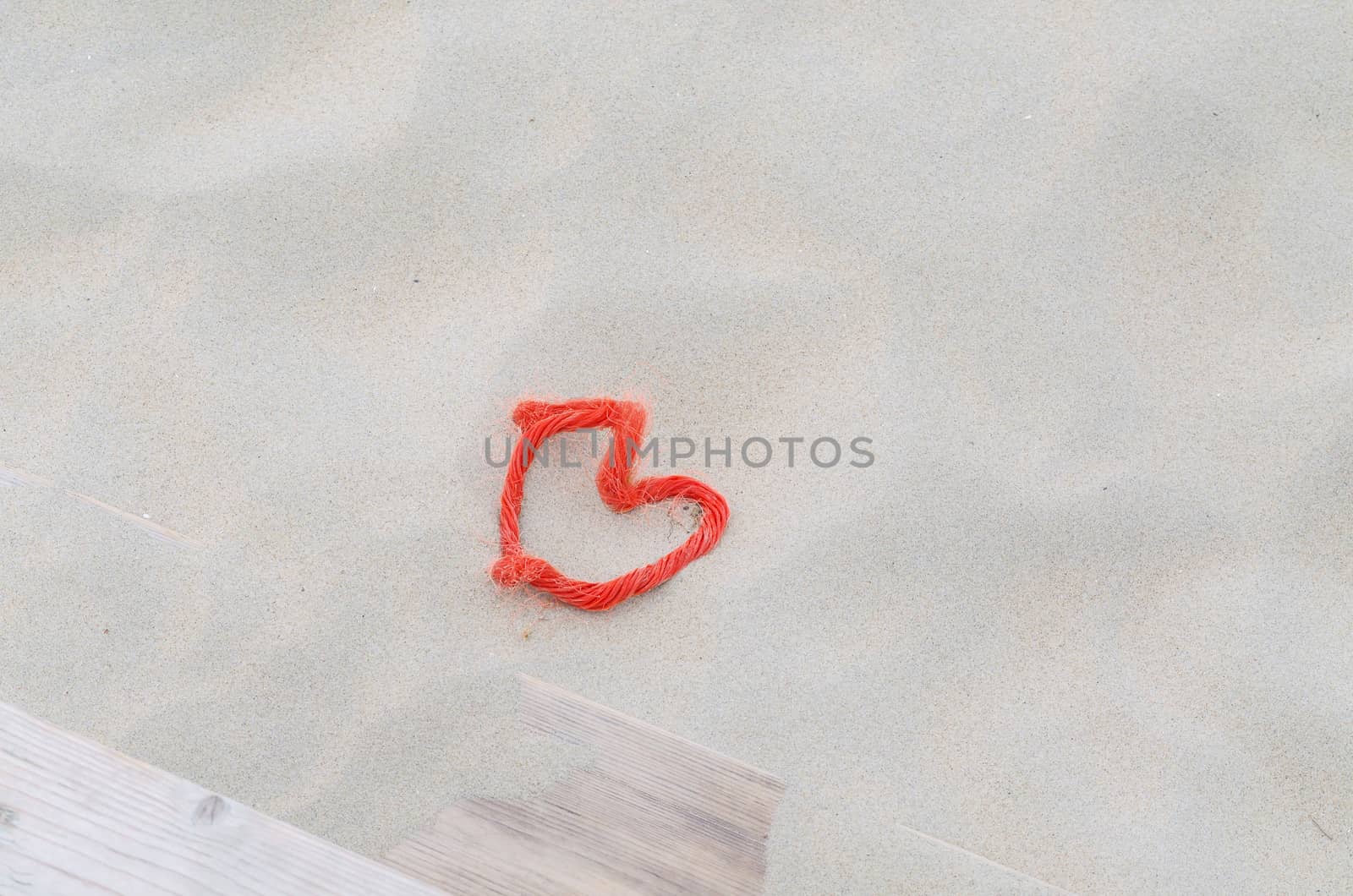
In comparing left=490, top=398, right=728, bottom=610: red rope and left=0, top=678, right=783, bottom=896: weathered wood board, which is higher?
left=490, top=398, right=728, bottom=610: red rope

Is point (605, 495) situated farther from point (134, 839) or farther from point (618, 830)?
point (134, 839)

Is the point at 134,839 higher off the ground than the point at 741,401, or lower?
lower

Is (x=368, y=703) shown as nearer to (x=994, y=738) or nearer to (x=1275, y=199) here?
(x=994, y=738)

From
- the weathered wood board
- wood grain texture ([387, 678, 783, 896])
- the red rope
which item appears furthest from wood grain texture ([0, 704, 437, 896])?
the red rope

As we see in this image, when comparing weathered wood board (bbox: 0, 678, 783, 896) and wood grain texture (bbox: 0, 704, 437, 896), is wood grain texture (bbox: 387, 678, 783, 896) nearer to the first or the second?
weathered wood board (bbox: 0, 678, 783, 896)

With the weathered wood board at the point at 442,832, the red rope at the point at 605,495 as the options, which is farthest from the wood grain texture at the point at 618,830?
the red rope at the point at 605,495

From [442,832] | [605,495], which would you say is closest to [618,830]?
[442,832]
